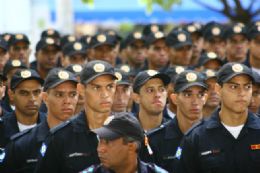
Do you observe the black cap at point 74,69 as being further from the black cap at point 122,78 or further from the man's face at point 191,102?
the man's face at point 191,102

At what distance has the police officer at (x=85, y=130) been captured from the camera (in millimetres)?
9016

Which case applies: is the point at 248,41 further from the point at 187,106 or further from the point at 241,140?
the point at 241,140

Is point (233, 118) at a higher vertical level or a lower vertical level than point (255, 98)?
higher

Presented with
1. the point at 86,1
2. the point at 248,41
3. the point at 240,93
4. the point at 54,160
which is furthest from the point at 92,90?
the point at 86,1

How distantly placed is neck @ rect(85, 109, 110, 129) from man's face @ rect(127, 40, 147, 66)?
7.63 meters

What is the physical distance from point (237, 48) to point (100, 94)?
6779 millimetres

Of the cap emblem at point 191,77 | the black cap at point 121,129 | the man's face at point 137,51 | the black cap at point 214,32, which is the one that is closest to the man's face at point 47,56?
the man's face at point 137,51

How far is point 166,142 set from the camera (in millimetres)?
10336

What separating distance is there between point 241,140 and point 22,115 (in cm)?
342

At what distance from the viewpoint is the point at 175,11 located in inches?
1187

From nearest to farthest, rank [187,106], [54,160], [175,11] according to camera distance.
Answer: [54,160]
[187,106]
[175,11]

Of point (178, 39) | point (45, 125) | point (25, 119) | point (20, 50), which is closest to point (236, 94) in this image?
point (45, 125)

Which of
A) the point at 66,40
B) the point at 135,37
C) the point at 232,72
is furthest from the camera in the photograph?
the point at 66,40

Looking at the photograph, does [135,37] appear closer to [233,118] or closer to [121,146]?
[233,118]
